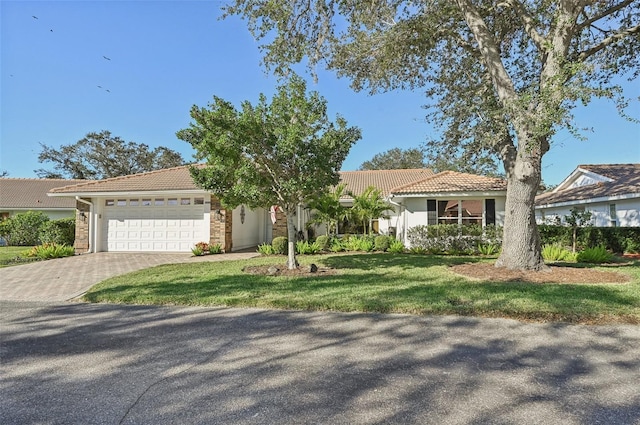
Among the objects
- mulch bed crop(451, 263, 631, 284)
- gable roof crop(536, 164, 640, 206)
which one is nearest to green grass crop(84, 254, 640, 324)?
mulch bed crop(451, 263, 631, 284)

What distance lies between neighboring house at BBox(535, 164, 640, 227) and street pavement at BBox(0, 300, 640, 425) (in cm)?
1272

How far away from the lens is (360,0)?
1074cm

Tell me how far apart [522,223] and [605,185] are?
1151 cm

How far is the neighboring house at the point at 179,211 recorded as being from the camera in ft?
51.2

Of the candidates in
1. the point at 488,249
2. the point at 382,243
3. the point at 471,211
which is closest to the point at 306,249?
the point at 382,243

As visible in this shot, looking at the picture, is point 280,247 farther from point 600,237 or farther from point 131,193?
point 600,237

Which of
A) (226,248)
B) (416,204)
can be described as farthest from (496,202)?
(226,248)

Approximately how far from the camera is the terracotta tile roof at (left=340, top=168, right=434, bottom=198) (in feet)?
74.7

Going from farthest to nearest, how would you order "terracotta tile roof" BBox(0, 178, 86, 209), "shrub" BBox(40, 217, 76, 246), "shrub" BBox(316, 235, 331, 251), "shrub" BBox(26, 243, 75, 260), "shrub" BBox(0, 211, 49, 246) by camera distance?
"terracotta tile roof" BBox(0, 178, 86, 209)
"shrub" BBox(0, 211, 49, 246)
"shrub" BBox(40, 217, 76, 246)
"shrub" BBox(316, 235, 331, 251)
"shrub" BBox(26, 243, 75, 260)

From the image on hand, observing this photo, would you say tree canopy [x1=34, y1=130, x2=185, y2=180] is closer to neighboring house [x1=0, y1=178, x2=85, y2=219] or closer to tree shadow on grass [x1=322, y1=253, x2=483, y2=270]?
neighboring house [x1=0, y1=178, x2=85, y2=219]

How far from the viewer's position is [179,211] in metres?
16.2

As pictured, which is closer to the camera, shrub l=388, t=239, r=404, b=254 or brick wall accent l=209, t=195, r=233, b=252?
shrub l=388, t=239, r=404, b=254

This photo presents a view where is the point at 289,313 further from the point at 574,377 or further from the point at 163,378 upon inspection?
the point at 574,377

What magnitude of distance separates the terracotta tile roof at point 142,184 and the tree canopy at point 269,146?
6644 millimetres
